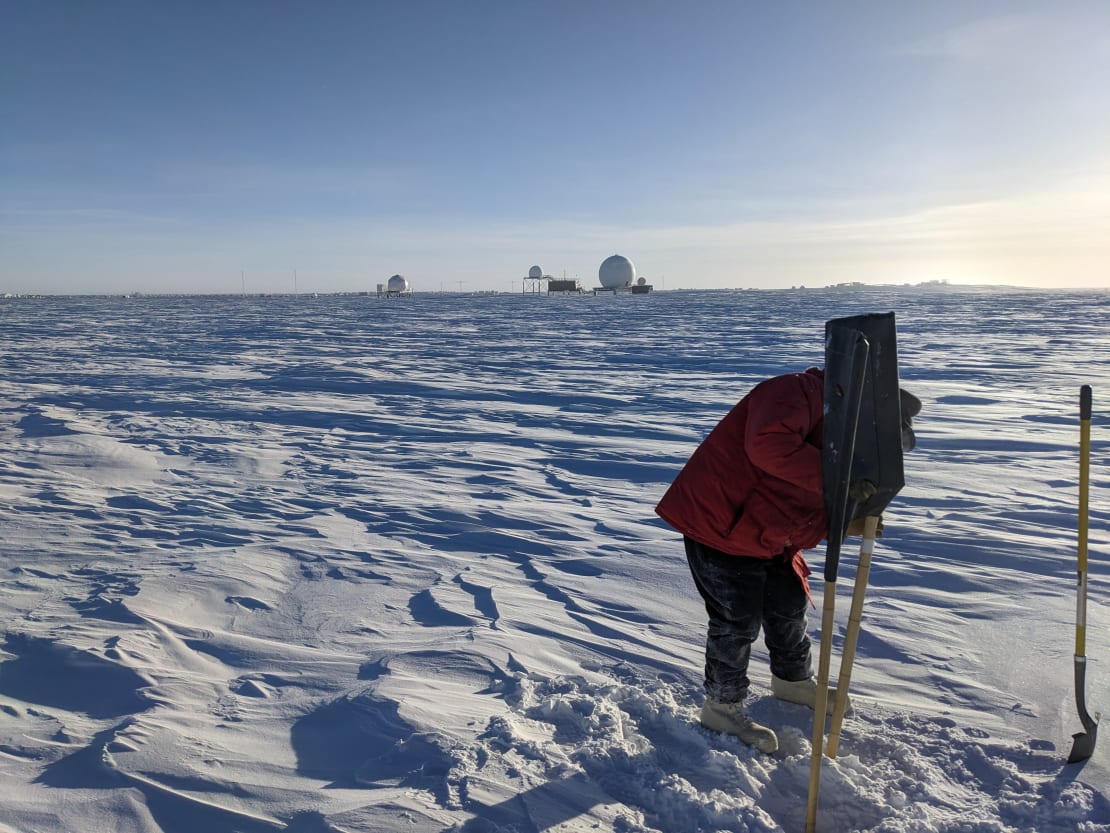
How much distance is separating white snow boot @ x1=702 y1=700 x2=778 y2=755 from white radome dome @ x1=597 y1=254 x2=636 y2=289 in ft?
273

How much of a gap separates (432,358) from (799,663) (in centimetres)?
1473

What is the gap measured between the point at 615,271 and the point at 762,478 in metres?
83.4

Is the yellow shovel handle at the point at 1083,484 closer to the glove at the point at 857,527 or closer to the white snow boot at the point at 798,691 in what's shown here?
the glove at the point at 857,527

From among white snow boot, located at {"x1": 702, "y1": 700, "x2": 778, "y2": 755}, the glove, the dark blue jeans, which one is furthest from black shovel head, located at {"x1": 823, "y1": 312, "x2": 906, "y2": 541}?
white snow boot, located at {"x1": 702, "y1": 700, "x2": 778, "y2": 755}

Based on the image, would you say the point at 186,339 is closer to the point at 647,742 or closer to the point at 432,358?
the point at 432,358

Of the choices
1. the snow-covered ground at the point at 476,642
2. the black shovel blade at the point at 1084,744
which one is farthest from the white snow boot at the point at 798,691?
the black shovel blade at the point at 1084,744

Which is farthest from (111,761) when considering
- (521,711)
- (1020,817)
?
(1020,817)

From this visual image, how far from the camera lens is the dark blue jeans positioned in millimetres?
2482

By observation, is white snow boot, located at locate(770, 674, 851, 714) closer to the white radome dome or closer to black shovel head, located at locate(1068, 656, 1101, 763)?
black shovel head, located at locate(1068, 656, 1101, 763)

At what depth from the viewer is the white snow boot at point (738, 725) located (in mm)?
2570

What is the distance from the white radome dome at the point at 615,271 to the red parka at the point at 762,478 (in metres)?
83.2

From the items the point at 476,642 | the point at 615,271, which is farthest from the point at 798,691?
the point at 615,271

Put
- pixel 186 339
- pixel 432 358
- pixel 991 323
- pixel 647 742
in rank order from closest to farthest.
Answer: pixel 647 742
pixel 432 358
pixel 186 339
pixel 991 323

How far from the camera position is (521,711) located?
2.79 meters
